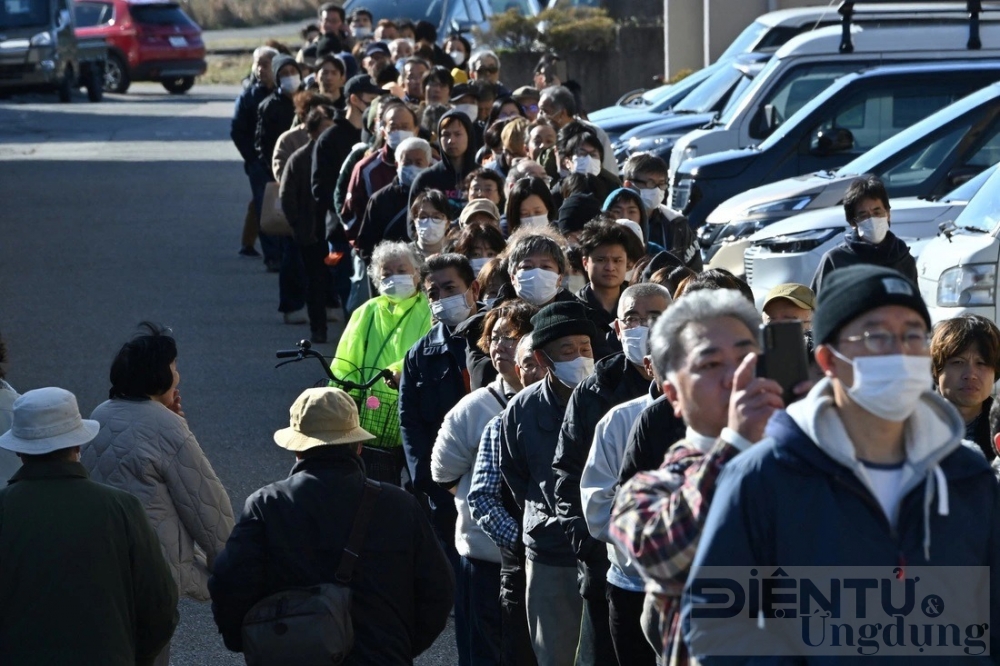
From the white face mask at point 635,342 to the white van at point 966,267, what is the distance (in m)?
3.91

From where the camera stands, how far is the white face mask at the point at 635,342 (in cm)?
586

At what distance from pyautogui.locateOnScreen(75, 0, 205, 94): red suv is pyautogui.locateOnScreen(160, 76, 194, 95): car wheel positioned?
0.04 m

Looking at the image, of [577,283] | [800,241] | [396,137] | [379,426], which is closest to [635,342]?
[379,426]

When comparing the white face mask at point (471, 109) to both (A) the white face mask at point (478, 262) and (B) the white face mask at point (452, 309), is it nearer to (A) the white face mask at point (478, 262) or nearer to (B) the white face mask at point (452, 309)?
(A) the white face mask at point (478, 262)

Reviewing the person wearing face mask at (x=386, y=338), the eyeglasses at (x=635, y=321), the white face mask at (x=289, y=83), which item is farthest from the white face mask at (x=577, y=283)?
the white face mask at (x=289, y=83)

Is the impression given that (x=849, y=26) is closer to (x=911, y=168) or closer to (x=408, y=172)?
(x=911, y=168)

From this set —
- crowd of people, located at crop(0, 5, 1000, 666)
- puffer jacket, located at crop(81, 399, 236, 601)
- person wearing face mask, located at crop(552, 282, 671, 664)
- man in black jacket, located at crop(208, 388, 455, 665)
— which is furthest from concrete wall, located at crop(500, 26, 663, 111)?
man in black jacket, located at crop(208, 388, 455, 665)

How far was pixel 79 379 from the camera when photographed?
41.1 feet

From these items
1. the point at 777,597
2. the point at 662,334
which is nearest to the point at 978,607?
the point at 777,597

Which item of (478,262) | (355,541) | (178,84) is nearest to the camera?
(355,541)

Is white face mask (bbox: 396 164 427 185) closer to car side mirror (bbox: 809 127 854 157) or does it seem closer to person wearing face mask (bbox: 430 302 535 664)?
car side mirror (bbox: 809 127 854 157)

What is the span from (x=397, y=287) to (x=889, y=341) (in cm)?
532

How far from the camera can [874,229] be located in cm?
920

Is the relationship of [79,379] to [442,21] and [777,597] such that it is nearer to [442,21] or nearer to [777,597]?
[777,597]
